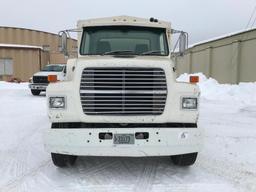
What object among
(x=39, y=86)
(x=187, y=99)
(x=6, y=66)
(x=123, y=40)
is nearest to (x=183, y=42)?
(x=123, y=40)

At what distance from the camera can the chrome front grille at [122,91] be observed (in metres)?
4.51

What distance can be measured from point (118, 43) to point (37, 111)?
283 inches

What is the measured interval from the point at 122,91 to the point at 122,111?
0.30 metres

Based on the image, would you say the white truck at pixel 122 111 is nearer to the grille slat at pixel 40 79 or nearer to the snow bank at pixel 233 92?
the snow bank at pixel 233 92

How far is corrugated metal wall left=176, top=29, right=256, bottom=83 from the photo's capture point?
1662cm

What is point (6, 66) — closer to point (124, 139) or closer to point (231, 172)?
point (124, 139)

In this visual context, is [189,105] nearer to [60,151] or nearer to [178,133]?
[178,133]

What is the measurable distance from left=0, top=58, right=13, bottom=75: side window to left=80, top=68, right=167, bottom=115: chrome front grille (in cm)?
2909

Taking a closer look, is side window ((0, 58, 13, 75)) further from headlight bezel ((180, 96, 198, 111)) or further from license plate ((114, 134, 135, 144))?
headlight bezel ((180, 96, 198, 111))

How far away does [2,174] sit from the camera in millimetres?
4902

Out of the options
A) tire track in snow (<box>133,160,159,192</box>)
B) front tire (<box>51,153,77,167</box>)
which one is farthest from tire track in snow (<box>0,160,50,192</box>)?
tire track in snow (<box>133,160,159,192</box>)

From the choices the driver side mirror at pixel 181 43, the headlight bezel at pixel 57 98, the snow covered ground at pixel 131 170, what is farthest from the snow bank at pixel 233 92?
the headlight bezel at pixel 57 98

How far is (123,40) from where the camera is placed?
19.1ft

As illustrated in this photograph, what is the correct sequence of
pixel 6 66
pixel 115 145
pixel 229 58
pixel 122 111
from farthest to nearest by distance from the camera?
pixel 6 66 < pixel 229 58 < pixel 122 111 < pixel 115 145
